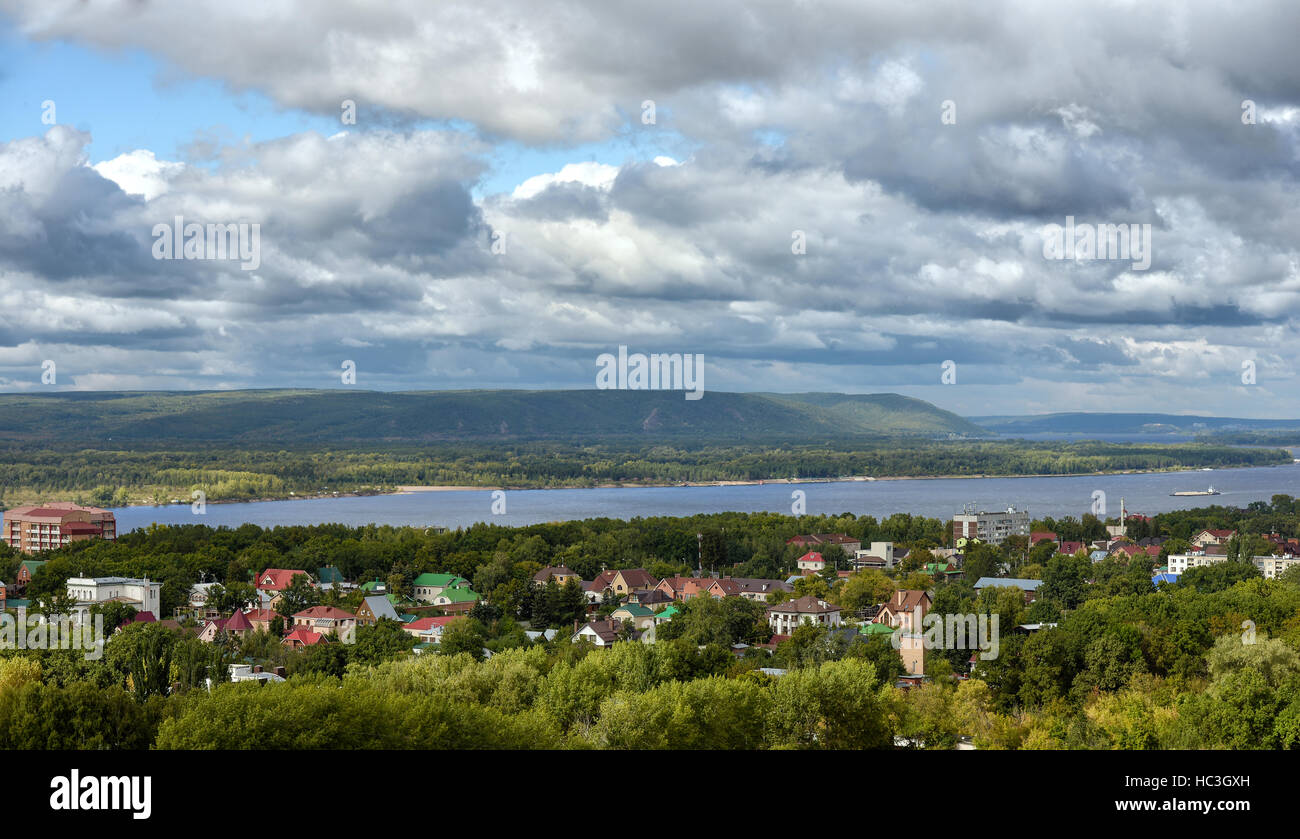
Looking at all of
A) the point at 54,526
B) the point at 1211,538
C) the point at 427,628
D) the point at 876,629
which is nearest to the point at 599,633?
the point at 427,628

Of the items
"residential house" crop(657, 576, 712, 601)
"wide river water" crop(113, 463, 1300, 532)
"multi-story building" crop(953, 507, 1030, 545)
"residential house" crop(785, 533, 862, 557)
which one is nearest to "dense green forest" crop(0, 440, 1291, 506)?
"wide river water" crop(113, 463, 1300, 532)

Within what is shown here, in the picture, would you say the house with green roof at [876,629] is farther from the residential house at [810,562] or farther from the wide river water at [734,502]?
the wide river water at [734,502]

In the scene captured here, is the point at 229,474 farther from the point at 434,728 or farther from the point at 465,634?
the point at 434,728

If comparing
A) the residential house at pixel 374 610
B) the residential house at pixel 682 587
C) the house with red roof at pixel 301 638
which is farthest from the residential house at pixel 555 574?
the house with red roof at pixel 301 638

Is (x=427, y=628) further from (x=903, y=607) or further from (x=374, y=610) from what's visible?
(x=903, y=607)

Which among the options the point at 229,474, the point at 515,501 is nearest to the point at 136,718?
the point at 515,501
